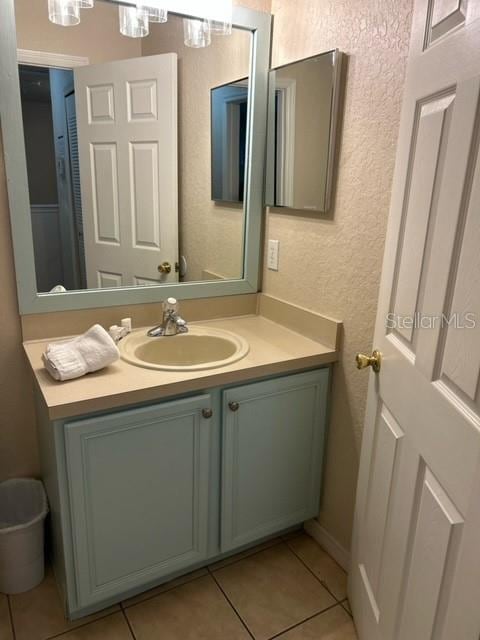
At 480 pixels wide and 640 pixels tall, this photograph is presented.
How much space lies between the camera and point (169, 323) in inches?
68.1

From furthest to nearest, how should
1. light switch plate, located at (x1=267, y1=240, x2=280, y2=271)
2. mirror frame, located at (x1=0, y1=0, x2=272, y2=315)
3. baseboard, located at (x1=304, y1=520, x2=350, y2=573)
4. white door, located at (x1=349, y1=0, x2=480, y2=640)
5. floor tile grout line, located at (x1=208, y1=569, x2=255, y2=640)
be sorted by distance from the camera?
light switch plate, located at (x1=267, y1=240, x2=280, y2=271) < baseboard, located at (x1=304, y1=520, x2=350, y2=573) < floor tile grout line, located at (x1=208, y1=569, x2=255, y2=640) < mirror frame, located at (x1=0, y1=0, x2=272, y2=315) < white door, located at (x1=349, y1=0, x2=480, y2=640)

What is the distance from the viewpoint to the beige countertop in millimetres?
1257

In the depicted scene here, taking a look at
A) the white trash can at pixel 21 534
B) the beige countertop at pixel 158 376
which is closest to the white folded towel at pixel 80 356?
the beige countertop at pixel 158 376

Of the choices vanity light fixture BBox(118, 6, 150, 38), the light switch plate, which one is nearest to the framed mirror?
the light switch plate

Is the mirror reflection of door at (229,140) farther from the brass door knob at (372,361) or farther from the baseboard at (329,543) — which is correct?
the baseboard at (329,543)

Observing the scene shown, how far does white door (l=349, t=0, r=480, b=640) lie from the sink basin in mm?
601

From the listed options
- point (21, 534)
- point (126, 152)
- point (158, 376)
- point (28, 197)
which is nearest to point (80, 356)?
point (158, 376)

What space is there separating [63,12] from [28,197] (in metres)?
0.58

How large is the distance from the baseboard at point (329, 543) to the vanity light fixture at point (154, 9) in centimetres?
194

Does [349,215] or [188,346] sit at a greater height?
[349,215]

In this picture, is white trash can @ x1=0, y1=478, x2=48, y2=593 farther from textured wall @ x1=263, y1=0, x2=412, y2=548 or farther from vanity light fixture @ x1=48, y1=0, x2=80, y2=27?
vanity light fixture @ x1=48, y1=0, x2=80, y2=27

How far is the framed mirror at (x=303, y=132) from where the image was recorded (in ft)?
5.02

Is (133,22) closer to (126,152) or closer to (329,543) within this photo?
(126,152)

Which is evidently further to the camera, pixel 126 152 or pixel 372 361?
pixel 126 152
